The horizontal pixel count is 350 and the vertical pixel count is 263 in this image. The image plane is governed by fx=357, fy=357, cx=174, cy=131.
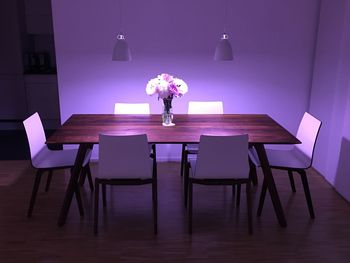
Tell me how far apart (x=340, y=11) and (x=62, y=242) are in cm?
325

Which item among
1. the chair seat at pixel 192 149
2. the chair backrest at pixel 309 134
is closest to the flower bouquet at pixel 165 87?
the chair seat at pixel 192 149

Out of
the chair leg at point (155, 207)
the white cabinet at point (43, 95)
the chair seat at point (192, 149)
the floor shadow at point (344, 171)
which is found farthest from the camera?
the white cabinet at point (43, 95)

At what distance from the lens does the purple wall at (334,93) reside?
10.9 feet

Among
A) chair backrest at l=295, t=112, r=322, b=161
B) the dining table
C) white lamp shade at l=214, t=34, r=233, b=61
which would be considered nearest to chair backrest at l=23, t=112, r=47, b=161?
the dining table

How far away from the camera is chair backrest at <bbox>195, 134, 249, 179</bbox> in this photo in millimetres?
2504

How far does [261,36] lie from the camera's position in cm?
409

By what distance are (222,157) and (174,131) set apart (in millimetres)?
557

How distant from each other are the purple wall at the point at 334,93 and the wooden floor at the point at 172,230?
28 centimetres

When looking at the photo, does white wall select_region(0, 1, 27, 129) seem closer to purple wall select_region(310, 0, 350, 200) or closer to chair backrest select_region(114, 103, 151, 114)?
chair backrest select_region(114, 103, 151, 114)

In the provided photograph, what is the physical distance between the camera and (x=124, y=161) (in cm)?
256

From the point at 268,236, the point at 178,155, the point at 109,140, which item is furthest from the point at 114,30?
the point at 268,236

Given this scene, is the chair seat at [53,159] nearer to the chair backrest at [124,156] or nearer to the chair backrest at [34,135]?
the chair backrest at [34,135]

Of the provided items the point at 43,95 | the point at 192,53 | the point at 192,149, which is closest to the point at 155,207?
the point at 192,149

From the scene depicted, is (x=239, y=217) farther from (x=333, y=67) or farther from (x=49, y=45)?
(x=49, y=45)
